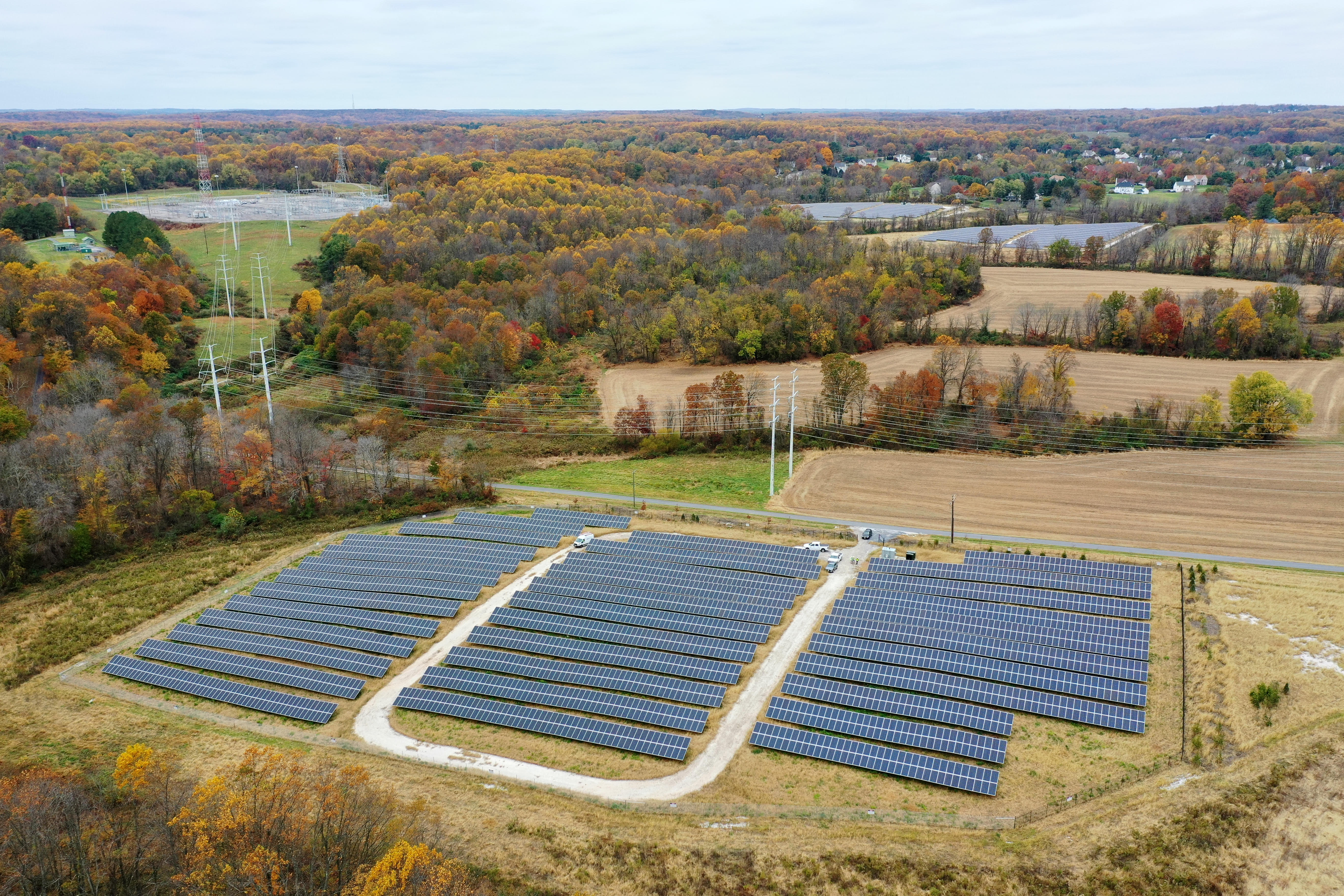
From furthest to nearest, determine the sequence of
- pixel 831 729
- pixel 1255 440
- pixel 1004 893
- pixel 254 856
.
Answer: pixel 1255 440 → pixel 831 729 → pixel 1004 893 → pixel 254 856

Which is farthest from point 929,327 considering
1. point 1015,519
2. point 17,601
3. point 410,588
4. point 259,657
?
point 17,601

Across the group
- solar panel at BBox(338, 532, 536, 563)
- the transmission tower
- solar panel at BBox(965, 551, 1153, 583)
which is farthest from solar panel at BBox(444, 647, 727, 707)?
the transmission tower

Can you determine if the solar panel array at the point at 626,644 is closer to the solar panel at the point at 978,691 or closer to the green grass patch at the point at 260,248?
the solar panel at the point at 978,691

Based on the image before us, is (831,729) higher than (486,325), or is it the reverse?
(486,325)

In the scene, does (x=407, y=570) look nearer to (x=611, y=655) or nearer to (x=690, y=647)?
(x=611, y=655)

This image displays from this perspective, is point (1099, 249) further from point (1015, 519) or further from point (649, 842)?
point (649, 842)

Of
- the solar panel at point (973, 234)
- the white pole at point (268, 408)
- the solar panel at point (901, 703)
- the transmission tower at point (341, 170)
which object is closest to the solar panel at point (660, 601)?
the solar panel at point (901, 703)

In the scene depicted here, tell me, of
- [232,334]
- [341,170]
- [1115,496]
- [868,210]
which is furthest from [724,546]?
[341,170]
